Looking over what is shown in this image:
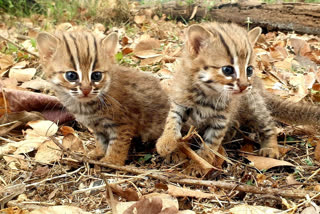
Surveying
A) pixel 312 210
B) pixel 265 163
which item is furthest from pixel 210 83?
pixel 312 210

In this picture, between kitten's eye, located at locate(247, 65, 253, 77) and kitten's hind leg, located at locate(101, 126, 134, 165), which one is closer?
kitten's eye, located at locate(247, 65, 253, 77)

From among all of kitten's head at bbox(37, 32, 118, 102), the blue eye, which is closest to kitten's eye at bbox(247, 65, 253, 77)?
the blue eye

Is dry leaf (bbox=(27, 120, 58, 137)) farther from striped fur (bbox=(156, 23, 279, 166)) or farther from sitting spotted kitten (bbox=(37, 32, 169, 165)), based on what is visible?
striped fur (bbox=(156, 23, 279, 166))

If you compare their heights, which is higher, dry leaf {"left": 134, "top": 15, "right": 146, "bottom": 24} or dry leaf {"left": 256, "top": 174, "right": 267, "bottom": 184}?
dry leaf {"left": 134, "top": 15, "right": 146, "bottom": 24}

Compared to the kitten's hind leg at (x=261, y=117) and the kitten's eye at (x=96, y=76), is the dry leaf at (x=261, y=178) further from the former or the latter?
the kitten's eye at (x=96, y=76)

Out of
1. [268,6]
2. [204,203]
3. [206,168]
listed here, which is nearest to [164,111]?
[206,168]

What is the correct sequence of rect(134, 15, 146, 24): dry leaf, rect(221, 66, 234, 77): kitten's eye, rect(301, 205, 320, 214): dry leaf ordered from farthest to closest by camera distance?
1. rect(134, 15, 146, 24): dry leaf
2. rect(221, 66, 234, 77): kitten's eye
3. rect(301, 205, 320, 214): dry leaf

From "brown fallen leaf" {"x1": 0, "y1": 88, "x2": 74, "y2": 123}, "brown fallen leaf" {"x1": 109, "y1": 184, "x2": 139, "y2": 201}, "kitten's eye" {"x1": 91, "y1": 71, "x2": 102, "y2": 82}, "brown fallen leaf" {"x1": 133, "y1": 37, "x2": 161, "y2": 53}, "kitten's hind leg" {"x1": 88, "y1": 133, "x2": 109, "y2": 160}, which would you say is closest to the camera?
"brown fallen leaf" {"x1": 109, "y1": 184, "x2": 139, "y2": 201}

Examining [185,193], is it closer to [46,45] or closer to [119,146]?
[119,146]
